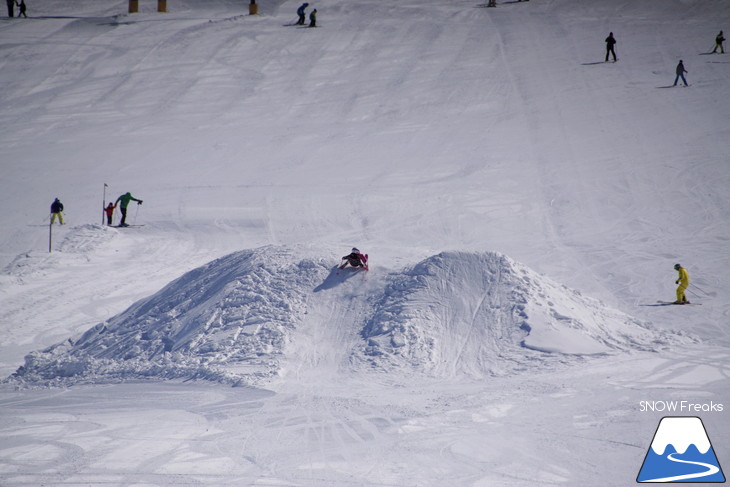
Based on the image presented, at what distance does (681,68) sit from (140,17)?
29.6m

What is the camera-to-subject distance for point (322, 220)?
22438mm

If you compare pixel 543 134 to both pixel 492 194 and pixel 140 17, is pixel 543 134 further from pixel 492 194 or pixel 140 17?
pixel 140 17

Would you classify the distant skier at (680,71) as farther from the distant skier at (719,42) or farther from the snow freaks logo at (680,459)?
the snow freaks logo at (680,459)

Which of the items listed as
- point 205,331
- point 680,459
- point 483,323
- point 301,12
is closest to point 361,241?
point 483,323

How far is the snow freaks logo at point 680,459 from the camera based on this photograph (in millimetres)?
7738

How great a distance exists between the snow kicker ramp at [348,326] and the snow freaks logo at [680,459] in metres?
2.98

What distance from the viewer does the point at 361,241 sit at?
20547 millimetres

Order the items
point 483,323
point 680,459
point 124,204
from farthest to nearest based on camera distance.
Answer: point 124,204, point 483,323, point 680,459

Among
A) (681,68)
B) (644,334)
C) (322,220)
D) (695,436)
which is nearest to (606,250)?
(644,334)

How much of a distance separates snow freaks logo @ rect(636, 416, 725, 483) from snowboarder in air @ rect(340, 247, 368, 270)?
630 cm

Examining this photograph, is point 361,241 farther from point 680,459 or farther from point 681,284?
point 680,459

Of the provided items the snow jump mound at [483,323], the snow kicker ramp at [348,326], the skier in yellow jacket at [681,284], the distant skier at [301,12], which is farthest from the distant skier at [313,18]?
the snow jump mound at [483,323]

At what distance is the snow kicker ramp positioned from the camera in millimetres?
11750

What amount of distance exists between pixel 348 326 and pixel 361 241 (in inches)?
316
